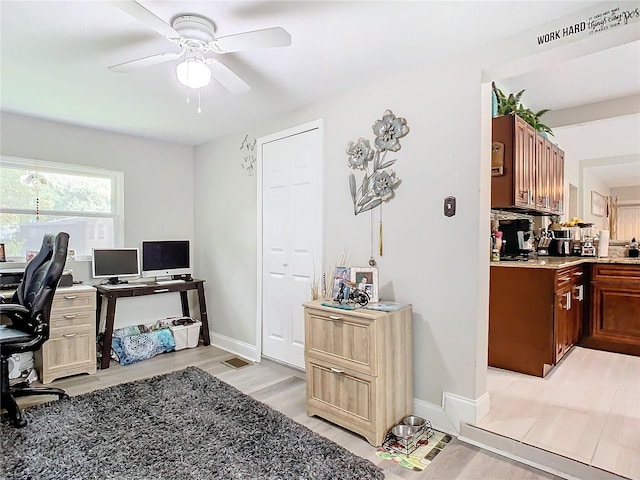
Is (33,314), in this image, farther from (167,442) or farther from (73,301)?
(167,442)

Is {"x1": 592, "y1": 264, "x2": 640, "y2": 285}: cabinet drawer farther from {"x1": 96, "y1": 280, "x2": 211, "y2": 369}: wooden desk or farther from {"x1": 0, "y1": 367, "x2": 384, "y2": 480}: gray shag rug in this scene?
{"x1": 96, "y1": 280, "x2": 211, "y2": 369}: wooden desk

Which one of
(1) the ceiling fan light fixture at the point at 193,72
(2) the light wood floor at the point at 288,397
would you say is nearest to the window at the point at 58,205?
(2) the light wood floor at the point at 288,397

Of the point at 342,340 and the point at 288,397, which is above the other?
the point at 342,340

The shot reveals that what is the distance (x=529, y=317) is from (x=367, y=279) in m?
1.41

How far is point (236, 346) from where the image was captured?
3973 millimetres

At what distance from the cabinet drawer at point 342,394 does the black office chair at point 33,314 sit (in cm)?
185

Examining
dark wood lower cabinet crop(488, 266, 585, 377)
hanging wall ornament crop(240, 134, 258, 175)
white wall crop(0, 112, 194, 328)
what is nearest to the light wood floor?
white wall crop(0, 112, 194, 328)

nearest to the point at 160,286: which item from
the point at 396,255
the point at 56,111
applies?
the point at 56,111

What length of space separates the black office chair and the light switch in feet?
8.39

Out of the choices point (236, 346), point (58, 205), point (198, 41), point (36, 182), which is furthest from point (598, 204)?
point (36, 182)

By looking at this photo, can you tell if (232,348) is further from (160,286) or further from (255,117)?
(255,117)

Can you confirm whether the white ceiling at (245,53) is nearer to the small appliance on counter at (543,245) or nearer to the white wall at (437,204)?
the white wall at (437,204)

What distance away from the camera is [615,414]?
2.32m

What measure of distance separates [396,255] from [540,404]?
53.0 inches
